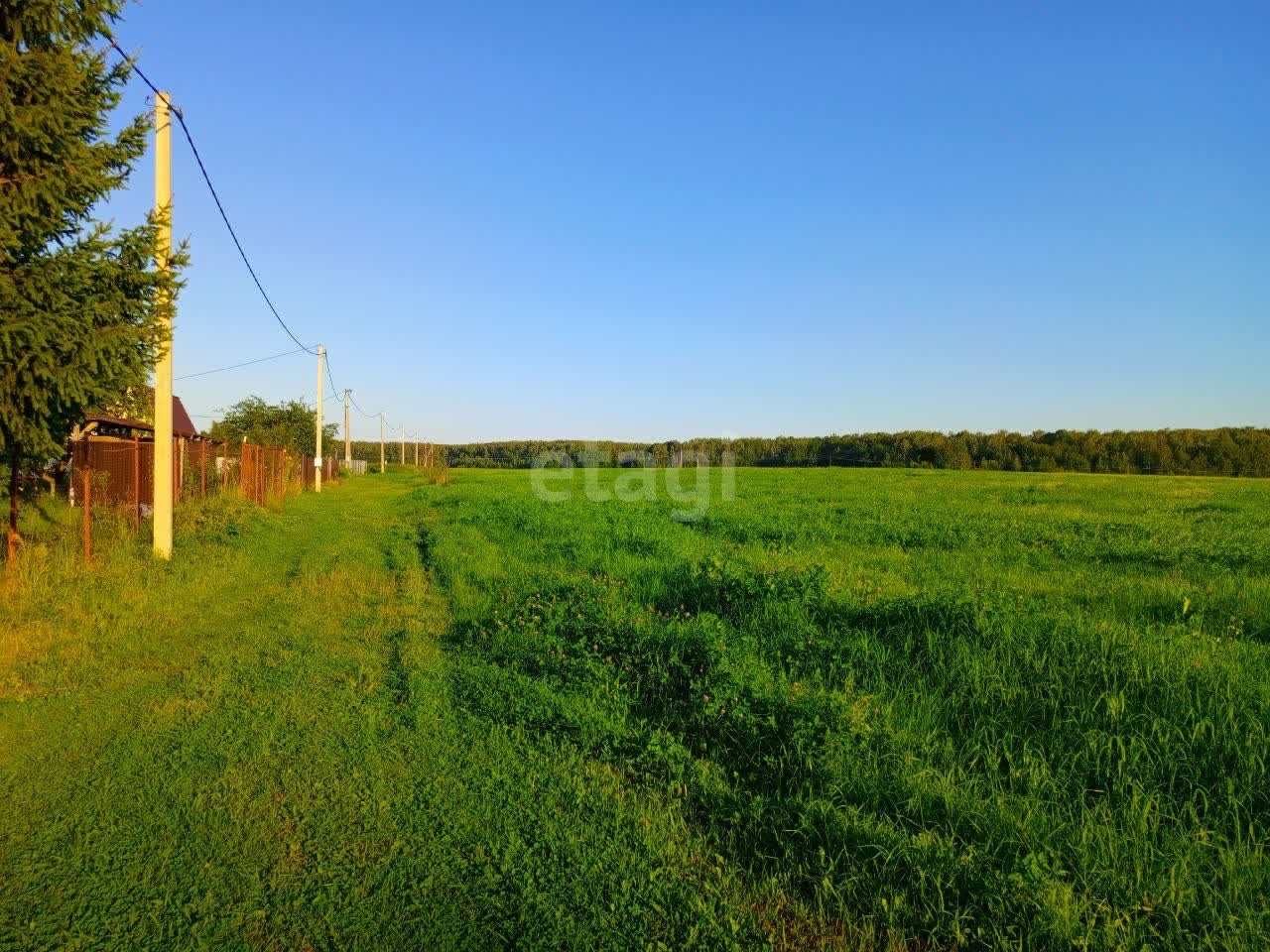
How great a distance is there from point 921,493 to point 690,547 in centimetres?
2008

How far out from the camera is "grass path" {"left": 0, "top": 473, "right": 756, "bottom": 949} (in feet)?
9.65

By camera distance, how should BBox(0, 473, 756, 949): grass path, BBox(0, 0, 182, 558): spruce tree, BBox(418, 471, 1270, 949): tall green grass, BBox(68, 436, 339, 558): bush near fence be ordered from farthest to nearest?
BBox(68, 436, 339, 558): bush near fence, BBox(0, 0, 182, 558): spruce tree, BBox(418, 471, 1270, 949): tall green grass, BBox(0, 473, 756, 949): grass path

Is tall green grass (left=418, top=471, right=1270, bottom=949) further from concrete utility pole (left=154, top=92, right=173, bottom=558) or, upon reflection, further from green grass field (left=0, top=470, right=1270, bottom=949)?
concrete utility pole (left=154, top=92, right=173, bottom=558)

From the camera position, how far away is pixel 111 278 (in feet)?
26.5

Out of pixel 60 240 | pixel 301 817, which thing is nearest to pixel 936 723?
pixel 301 817

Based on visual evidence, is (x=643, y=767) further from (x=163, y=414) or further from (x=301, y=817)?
(x=163, y=414)

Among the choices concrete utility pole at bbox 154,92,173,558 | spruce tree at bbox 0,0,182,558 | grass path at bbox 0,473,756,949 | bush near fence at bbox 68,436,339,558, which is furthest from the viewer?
bush near fence at bbox 68,436,339,558

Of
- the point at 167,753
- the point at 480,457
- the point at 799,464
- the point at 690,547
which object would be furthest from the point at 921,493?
the point at 480,457

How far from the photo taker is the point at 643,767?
4480 millimetres

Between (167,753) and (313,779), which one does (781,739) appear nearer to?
(313,779)

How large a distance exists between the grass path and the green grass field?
0.02 meters

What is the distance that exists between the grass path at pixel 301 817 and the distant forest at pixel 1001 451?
57461 mm

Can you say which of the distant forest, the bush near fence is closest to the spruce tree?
the bush near fence

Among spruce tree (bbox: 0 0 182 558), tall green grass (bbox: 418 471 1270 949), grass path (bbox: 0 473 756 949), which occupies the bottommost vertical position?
grass path (bbox: 0 473 756 949)
